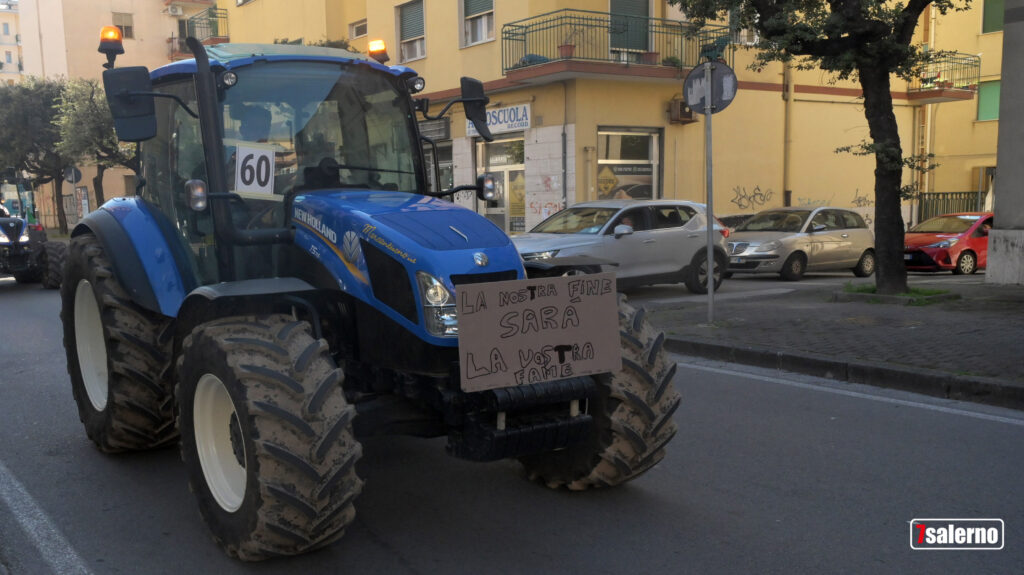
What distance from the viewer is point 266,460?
3.47 m

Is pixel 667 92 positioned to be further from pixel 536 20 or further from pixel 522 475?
pixel 522 475

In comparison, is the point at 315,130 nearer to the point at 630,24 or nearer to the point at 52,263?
the point at 52,263

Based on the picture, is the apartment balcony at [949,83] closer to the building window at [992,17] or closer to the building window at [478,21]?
the building window at [992,17]

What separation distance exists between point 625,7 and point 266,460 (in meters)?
19.6

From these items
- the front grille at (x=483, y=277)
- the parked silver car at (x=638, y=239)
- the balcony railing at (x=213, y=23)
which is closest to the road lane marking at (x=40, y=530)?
the front grille at (x=483, y=277)

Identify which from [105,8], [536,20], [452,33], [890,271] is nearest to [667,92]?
[536,20]

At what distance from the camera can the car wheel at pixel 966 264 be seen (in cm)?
→ 1794

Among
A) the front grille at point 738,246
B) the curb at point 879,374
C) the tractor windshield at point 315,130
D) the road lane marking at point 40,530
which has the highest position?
the tractor windshield at point 315,130

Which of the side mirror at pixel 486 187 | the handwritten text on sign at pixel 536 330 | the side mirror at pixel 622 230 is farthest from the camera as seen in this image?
the side mirror at pixel 622 230

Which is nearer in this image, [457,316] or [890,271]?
[457,316]

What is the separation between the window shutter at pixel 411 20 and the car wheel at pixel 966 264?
49.2 ft

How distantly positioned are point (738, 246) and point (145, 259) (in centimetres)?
→ 1400

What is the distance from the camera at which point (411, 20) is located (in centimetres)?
2453

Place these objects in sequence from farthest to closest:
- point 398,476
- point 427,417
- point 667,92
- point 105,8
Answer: point 105,8 < point 667,92 < point 398,476 < point 427,417
